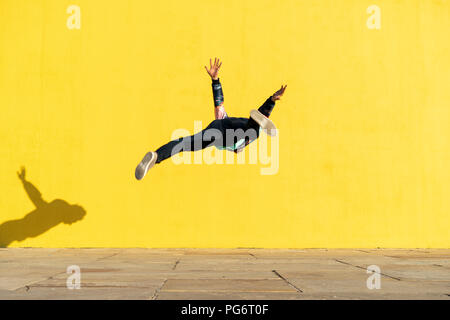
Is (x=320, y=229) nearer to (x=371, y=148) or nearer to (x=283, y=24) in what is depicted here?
(x=371, y=148)

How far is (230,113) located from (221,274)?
3354 mm

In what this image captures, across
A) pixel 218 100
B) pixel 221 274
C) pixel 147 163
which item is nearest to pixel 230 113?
pixel 218 100

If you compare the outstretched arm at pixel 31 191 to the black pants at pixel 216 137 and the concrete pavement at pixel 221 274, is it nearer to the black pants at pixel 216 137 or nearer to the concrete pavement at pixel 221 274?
the concrete pavement at pixel 221 274

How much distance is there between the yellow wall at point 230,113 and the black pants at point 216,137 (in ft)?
8.11

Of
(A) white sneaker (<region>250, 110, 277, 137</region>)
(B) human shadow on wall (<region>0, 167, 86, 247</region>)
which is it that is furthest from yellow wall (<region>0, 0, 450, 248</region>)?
(A) white sneaker (<region>250, 110, 277, 137</region>)

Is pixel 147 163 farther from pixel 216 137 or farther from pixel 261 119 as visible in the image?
pixel 261 119

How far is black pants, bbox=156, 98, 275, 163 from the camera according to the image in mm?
3949

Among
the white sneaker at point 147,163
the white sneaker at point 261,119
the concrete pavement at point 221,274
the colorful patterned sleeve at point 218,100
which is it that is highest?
the colorful patterned sleeve at point 218,100

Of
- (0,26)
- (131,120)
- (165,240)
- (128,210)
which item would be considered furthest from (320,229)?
(0,26)

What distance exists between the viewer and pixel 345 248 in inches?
252

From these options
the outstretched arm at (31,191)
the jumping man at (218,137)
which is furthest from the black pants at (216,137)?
the outstretched arm at (31,191)

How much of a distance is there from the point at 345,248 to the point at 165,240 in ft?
8.72

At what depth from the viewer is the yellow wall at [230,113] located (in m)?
6.41

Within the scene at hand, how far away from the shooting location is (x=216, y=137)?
13.1ft
